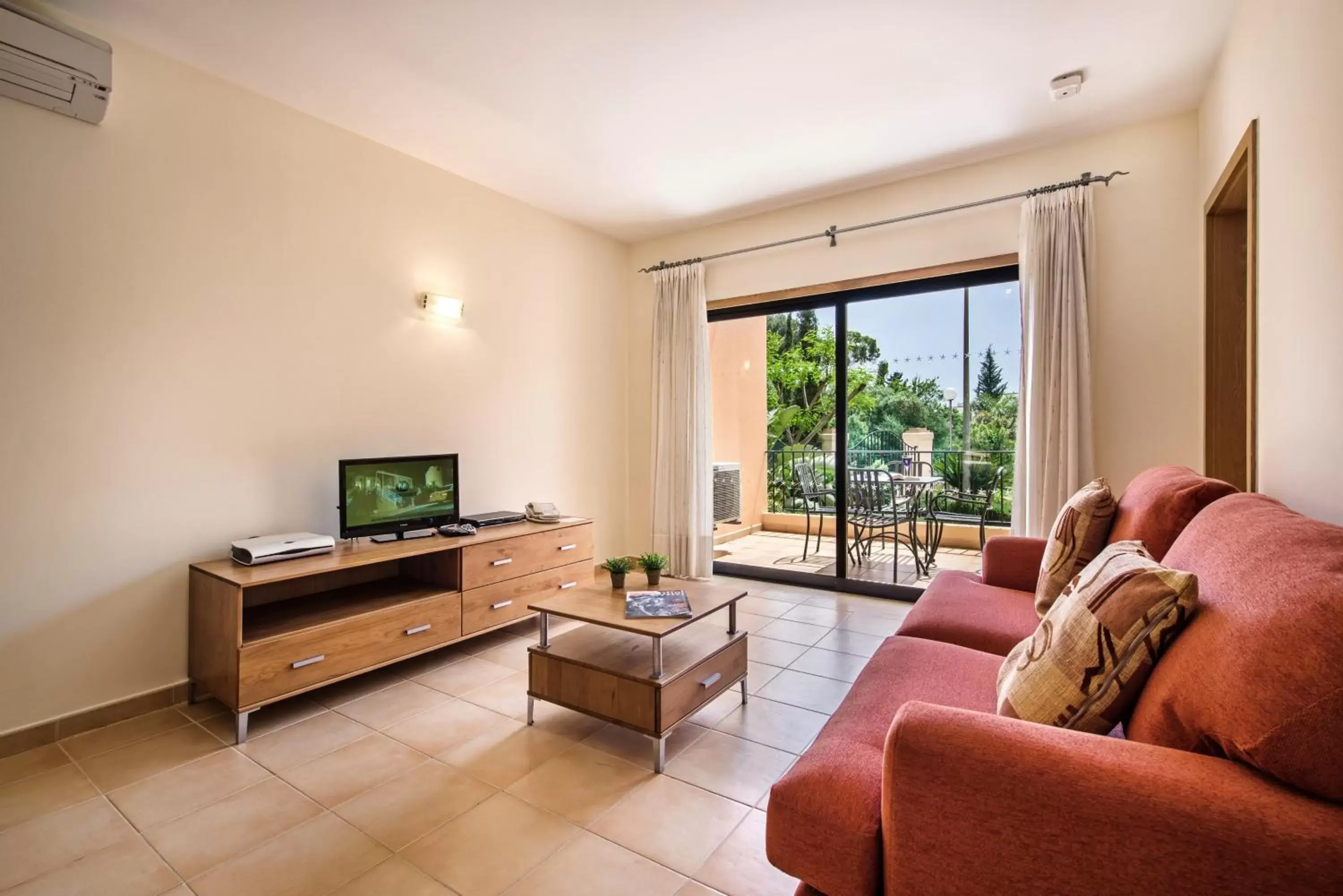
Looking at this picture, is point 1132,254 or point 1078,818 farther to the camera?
point 1132,254

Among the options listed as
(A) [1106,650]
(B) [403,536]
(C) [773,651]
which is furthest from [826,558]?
(A) [1106,650]

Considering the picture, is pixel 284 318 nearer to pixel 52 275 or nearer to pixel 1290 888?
pixel 52 275

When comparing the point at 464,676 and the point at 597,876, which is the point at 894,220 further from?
the point at 597,876

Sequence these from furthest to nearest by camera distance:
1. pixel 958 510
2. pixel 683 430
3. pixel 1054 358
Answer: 1. pixel 683 430
2. pixel 958 510
3. pixel 1054 358

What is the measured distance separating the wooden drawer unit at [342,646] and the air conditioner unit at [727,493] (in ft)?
8.57

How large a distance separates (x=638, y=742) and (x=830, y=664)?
115 centimetres

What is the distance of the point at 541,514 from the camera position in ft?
12.2

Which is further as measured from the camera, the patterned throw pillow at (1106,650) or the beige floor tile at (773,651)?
the beige floor tile at (773,651)

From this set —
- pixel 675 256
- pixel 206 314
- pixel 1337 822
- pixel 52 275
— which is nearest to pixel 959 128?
pixel 675 256

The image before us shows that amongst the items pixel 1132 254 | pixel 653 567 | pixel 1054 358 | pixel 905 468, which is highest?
pixel 1132 254

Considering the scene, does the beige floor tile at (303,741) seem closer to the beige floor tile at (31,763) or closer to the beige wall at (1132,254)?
the beige floor tile at (31,763)

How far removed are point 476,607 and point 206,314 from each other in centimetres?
183

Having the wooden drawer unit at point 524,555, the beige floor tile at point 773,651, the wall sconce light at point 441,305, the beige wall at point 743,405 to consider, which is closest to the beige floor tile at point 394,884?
A: the wooden drawer unit at point 524,555

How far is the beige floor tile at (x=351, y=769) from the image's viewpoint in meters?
1.94
